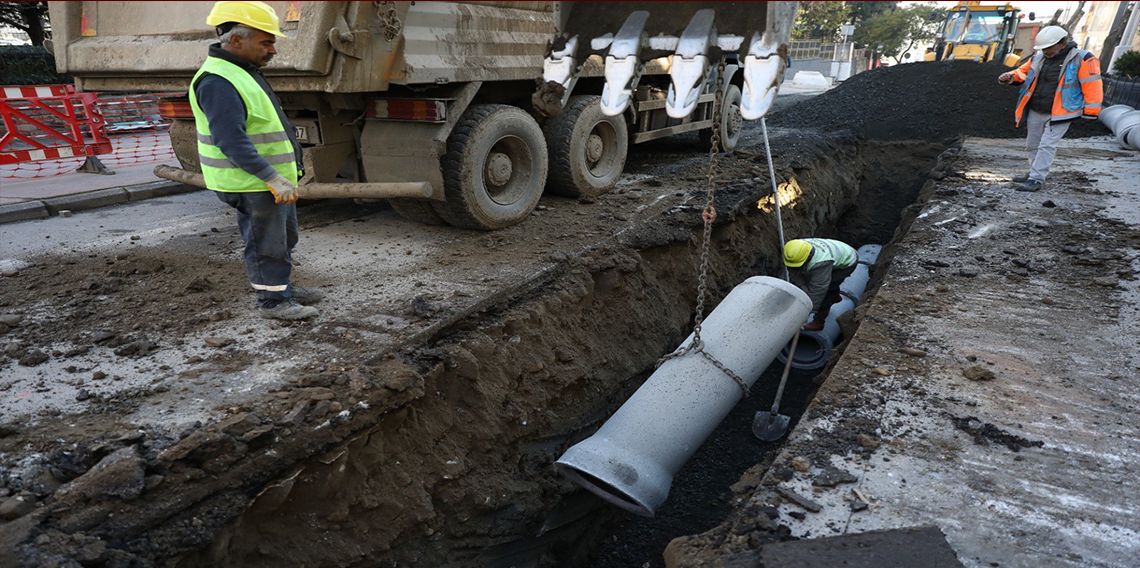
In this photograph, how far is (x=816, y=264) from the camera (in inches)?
228

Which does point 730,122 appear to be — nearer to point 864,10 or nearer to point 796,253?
point 796,253

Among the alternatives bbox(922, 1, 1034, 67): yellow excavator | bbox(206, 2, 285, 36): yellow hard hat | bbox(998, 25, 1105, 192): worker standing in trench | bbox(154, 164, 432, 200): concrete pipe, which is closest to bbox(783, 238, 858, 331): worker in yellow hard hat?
bbox(998, 25, 1105, 192): worker standing in trench

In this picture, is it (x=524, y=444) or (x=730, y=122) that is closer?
(x=524, y=444)

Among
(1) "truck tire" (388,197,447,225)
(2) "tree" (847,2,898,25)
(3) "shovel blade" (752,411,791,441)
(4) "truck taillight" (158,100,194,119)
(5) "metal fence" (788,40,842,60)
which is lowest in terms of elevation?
(3) "shovel blade" (752,411,791,441)

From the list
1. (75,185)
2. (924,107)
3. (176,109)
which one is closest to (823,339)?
(176,109)

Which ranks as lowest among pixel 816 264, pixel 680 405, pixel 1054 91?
pixel 680 405

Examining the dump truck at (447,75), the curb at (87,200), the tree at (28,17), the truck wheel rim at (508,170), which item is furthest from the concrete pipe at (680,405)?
the tree at (28,17)

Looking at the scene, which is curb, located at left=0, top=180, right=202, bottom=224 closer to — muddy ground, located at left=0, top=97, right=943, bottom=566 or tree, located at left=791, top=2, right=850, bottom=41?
muddy ground, located at left=0, top=97, right=943, bottom=566

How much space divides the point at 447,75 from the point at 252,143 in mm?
1676

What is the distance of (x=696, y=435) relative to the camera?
142 inches

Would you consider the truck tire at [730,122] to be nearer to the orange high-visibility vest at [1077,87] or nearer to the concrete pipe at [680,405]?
the orange high-visibility vest at [1077,87]

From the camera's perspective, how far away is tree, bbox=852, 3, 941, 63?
121 ft

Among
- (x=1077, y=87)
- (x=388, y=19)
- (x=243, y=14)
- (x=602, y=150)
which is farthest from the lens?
(x=602, y=150)

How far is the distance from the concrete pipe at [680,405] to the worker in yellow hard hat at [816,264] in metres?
1.53
